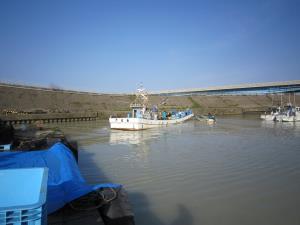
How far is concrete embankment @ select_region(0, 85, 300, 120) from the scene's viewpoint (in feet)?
152

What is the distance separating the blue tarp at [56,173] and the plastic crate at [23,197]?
6.47 ft

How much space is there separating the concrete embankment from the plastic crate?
A: 33959mm

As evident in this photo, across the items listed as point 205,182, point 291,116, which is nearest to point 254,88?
point 291,116

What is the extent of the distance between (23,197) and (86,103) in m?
64.5

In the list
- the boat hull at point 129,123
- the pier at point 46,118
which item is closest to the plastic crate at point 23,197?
the boat hull at point 129,123

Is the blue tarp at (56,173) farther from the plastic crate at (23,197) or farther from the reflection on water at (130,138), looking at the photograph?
the reflection on water at (130,138)

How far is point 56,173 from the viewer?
240 inches

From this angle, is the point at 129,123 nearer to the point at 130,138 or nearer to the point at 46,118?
the point at 130,138

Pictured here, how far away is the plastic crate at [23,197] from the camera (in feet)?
7.91

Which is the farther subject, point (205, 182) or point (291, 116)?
point (291, 116)

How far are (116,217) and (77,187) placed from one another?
49.3 inches

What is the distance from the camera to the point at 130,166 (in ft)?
39.9

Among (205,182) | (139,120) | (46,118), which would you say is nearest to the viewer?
(205,182)

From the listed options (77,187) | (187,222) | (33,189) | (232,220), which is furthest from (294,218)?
(33,189)
